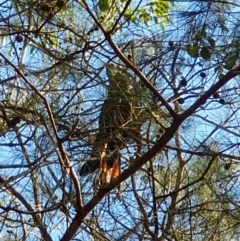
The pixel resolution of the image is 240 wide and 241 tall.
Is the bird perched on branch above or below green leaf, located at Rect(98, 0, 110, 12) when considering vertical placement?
below

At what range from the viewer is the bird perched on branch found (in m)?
1.59

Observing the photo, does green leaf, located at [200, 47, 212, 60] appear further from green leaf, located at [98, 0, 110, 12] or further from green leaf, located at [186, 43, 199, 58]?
green leaf, located at [98, 0, 110, 12]

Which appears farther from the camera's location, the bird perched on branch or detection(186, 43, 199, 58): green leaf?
the bird perched on branch

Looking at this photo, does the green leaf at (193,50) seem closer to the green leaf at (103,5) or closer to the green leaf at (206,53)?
the green leaf at (206,53)

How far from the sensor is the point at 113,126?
→ 1.60m

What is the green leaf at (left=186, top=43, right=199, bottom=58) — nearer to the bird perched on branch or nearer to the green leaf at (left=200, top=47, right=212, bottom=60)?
the green leaf at (left=200, top=47, right=212, bottom=60)

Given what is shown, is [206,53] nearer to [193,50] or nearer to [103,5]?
[193,50]

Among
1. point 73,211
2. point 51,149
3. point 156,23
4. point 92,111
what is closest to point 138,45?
point 156,23

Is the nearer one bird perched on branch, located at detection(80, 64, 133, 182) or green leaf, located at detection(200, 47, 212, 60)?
green leaf, located at detection(200, 47, 212, 60)

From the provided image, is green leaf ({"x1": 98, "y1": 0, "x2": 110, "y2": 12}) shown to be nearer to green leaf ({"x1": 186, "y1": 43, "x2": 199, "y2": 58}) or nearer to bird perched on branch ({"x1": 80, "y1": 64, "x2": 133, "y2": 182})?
bird perched on branch ({"x1": 80, "y1": 64, "x2": 133, "y2": 182})

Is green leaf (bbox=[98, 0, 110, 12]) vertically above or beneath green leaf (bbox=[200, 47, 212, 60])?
above

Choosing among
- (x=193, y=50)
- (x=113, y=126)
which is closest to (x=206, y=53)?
(x=193, y=50)

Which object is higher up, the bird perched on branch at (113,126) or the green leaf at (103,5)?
the green leaf at (103,5)

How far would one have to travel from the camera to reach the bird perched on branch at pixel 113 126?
5.23 feet
